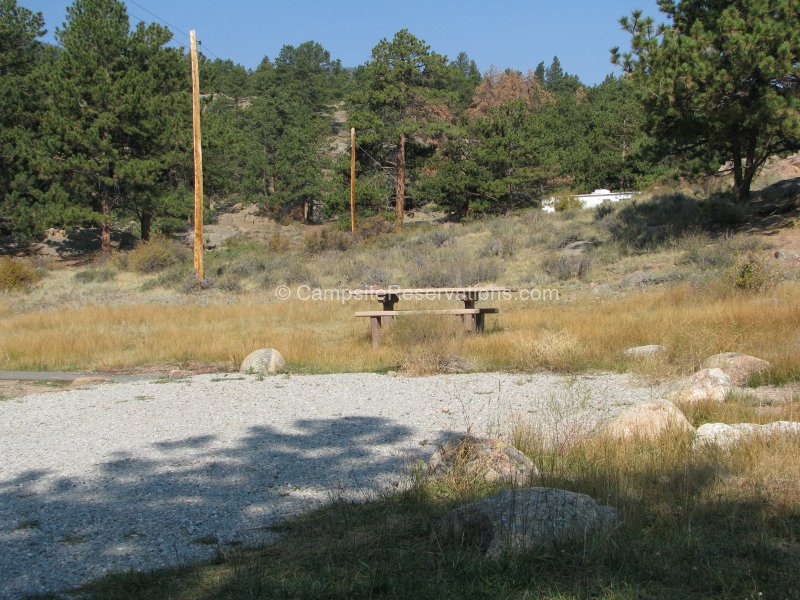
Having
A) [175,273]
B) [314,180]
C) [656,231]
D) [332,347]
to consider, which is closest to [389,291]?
[332,347]

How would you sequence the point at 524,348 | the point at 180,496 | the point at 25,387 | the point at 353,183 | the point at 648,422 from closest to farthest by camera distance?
the point at 180,496
the point at 648,422
the point at 524,348
the point at 25,387
the point at 353,183

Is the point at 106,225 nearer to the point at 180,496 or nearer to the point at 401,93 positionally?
the point at 401,93

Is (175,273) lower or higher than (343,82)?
lower

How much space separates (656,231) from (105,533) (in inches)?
843

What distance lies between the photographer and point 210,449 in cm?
632

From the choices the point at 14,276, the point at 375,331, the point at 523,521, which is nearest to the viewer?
the point at 523,521

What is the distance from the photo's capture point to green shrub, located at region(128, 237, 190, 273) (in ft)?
96.0

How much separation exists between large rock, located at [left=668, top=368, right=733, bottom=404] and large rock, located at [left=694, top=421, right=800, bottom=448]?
1296 millimetres

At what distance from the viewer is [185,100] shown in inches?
1345

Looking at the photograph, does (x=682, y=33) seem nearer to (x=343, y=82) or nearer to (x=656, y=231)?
(x=656, y=231)

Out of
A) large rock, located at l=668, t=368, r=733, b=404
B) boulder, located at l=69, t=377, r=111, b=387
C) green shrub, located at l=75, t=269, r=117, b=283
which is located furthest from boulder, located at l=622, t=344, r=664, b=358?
green shrub, located at l=75, t=269, r=117, b=283

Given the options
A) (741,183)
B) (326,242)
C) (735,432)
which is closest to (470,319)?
(735,432)

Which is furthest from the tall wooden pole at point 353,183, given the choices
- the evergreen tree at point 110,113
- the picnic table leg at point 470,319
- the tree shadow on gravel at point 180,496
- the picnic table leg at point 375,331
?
the tree shadow on gravel at point 180,496

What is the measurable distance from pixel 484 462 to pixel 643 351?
20.6 feet
